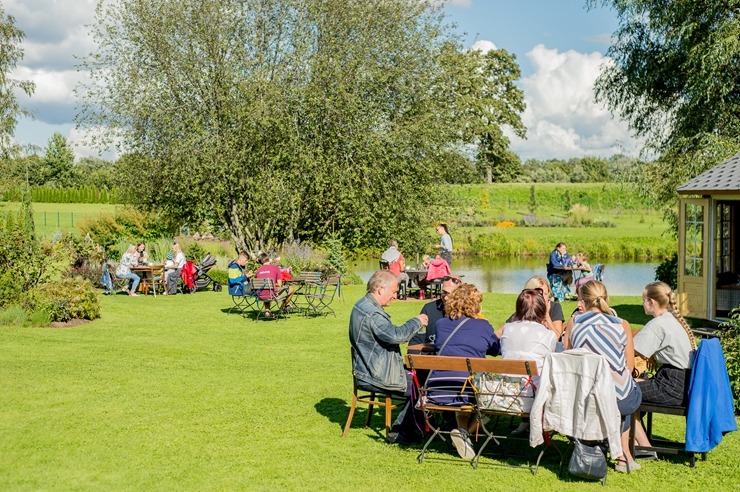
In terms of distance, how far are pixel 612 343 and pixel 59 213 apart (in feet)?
174

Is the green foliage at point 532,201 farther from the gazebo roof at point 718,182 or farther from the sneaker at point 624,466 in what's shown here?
the sneaker at point 624,466

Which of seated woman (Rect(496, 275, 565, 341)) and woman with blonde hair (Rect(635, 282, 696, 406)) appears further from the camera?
seated woman (Rect(496, 275, 565, 341))

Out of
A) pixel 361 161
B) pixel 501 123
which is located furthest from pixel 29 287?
pixel 501 123

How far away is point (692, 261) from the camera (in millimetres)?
15469

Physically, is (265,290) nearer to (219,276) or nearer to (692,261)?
(219,276)

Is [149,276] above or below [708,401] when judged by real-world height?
above

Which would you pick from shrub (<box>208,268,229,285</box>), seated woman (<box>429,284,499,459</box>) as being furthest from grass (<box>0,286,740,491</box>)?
shrub (<box>208,268,229,285</box>)

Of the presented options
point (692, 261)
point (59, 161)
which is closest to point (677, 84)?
point (692, 261)

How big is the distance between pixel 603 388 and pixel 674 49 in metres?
15.5

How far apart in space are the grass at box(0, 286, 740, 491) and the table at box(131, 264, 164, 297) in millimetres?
5937

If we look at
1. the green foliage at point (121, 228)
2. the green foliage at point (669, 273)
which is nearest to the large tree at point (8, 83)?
the green foliage at point (121, 228)

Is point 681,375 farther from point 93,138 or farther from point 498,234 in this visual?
point 498,234

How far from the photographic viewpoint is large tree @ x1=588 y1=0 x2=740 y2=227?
17922mm

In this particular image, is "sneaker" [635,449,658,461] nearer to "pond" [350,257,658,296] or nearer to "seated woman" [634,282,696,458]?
"seated woman" [634,282,696,458]
